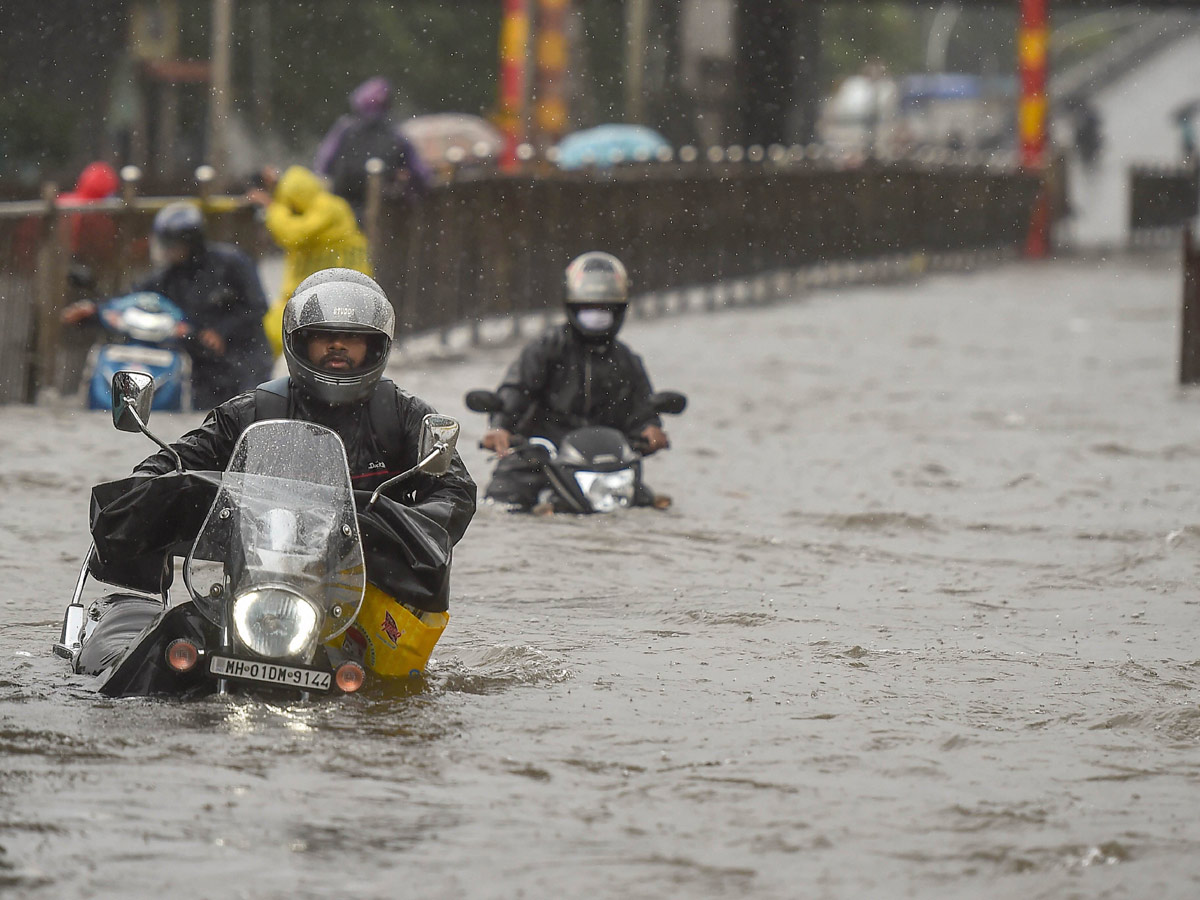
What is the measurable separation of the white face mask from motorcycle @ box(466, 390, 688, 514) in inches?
17.6

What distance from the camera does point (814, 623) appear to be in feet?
26.9

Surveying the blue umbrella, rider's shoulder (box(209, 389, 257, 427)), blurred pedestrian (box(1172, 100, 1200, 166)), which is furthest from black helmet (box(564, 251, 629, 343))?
blurred pedestrian (box(1172, 100, 1200, 166))

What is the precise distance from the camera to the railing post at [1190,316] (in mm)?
17141

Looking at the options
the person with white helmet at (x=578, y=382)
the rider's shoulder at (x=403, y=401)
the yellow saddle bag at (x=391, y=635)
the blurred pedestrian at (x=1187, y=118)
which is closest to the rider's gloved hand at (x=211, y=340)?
the person with white helmet at (x=578, y=382)

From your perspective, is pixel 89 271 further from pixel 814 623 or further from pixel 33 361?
pixel 814 623

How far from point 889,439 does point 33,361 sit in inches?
218

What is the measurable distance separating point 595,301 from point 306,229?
506 cm

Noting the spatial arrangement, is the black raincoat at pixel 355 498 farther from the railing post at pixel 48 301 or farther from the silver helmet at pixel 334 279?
the railing post at pixel 48 301

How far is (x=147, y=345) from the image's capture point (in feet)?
44.9

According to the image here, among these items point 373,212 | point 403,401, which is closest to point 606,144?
point 373,212

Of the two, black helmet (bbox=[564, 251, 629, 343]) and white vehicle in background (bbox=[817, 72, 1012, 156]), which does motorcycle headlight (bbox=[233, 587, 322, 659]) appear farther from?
white vehicle in background (bbox=[817, 72, 1012, 156])

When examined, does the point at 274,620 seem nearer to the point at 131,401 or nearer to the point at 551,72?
the point at 131,401

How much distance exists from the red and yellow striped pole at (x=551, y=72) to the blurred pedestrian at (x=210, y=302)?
71.3 ft

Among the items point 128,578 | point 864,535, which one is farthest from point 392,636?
point 864,535
